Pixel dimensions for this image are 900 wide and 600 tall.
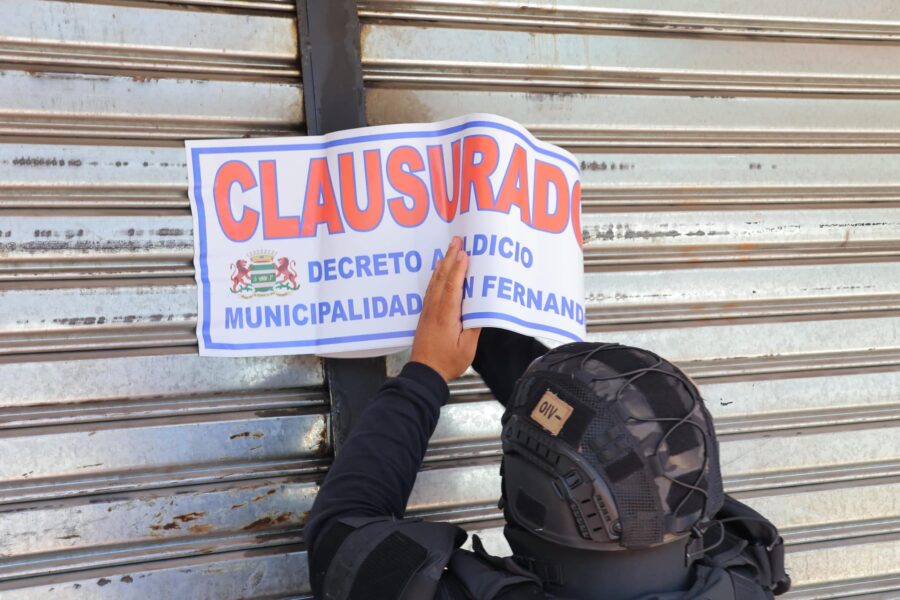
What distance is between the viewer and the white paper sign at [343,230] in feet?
7.54

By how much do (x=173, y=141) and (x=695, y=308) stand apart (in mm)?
1957

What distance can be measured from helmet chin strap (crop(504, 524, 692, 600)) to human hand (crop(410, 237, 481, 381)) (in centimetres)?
59

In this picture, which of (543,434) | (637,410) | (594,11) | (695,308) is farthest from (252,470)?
(594,11)

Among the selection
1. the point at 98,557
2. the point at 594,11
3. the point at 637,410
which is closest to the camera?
the point at 637,410

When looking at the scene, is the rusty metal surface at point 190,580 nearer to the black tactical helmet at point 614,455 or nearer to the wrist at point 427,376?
the wrist at point 427,376

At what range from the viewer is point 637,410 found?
5.36 ft

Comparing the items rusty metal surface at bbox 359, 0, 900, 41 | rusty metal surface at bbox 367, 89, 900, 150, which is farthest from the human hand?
rusty metal surface at bbox 359, 0, 900, 41

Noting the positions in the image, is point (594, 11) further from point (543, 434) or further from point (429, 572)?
point (429, 572)

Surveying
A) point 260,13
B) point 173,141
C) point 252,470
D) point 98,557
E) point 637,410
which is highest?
point 260,13

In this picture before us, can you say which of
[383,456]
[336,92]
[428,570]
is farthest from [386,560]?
[336,92]

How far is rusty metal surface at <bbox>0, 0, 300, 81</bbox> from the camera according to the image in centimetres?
227

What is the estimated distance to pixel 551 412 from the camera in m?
1.69

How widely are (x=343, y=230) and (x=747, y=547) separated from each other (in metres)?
1.41

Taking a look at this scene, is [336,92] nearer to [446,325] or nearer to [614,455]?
[446,325]
